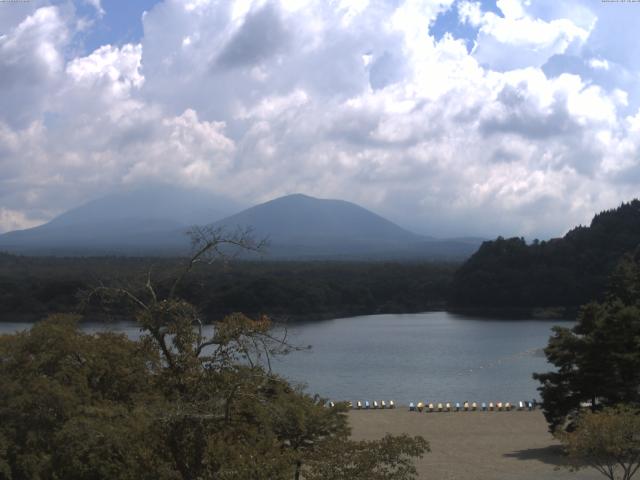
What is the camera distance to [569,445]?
35.7 feet

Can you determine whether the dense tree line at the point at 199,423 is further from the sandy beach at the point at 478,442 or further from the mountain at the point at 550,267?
the mountain at the point at 550,267

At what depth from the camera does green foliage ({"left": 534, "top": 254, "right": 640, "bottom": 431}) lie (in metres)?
14.6

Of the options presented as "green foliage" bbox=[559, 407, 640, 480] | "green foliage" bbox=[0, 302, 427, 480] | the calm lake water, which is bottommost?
the calm lake water

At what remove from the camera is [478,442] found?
55.2 ft

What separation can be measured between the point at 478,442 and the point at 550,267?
45369 millimetres

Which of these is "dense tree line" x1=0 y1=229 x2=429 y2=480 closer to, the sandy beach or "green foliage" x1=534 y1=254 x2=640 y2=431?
the sandy beach

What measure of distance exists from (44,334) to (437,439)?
9502 mm

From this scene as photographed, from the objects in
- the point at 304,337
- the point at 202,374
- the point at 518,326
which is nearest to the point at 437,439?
the point at 202,374

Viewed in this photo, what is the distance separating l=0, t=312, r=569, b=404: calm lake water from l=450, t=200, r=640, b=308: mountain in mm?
7918

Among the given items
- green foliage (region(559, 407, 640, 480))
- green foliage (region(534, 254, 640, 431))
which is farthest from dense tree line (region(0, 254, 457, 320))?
green foliage (region(559, 407, 640, 480))

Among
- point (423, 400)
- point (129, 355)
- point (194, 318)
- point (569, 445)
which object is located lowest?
point (423, 400)

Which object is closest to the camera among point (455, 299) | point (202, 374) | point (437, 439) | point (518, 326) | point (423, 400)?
point (202, 374)

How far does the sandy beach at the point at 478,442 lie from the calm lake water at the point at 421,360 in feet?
9.99

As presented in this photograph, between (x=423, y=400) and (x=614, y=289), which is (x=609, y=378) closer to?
(x=423, y=400)
